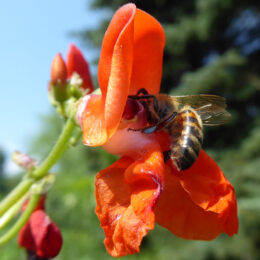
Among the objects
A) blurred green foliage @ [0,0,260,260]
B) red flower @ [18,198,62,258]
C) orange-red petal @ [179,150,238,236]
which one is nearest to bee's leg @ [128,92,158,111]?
orange-red petal @ [179,150,238,236]

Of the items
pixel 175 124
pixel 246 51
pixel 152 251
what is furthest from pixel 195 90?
pixel 175 124

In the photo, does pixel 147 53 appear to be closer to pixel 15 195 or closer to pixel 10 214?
pixel 15 195

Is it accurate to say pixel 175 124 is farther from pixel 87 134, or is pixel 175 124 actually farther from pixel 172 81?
pixel 172 81

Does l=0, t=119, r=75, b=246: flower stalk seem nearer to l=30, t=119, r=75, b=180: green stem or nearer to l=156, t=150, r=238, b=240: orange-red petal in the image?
l=30, t=119, r=75, b=180: green stem

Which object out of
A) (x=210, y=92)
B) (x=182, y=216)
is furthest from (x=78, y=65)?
(x=210, y=92)

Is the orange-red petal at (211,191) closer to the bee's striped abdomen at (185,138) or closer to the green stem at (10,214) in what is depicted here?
the bee's striped abdomen at (185,138)

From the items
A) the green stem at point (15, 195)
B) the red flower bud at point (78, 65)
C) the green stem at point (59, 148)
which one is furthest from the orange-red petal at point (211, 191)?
the red flower bud at point (78, 65)
